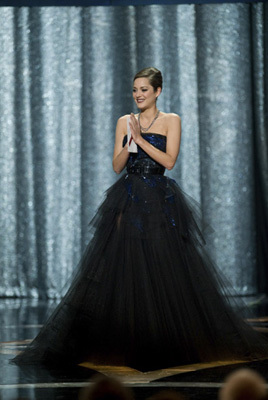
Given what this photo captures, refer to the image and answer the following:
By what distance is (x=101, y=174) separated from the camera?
5965 mm

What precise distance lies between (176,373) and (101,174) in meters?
3.53

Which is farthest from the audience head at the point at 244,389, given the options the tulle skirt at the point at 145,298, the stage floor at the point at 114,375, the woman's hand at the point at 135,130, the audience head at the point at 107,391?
the woman's hand at the point at 135,130

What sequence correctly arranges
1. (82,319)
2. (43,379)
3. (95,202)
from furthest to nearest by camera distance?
(95,202) < (82,319) < (43,379)

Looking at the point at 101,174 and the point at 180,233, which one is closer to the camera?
the point at 180,233

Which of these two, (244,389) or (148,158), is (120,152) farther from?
(244,389)

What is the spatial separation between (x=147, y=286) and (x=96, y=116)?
3360 millimetres

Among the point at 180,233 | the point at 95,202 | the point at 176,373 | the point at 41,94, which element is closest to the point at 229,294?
the point at 180,233

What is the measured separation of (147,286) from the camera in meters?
2.78

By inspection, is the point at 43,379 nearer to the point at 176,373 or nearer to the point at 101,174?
the point at 176,373

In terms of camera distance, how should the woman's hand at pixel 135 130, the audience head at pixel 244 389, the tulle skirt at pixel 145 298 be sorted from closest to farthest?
the audience head at pixel 244 389 → the tulle skirt at pixel 145 298 → the woman's hand at pixel 135 130

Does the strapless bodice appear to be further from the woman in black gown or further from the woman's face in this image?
the woman's face

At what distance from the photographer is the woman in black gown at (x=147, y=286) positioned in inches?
108

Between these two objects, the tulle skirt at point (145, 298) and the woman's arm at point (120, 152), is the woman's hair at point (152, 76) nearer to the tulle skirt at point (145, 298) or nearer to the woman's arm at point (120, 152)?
the woman's arm at point (120, 152)

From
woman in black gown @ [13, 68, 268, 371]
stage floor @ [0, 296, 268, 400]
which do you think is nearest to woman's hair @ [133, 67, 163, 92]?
woman in black gown @ [13, 68, 268, 371]
